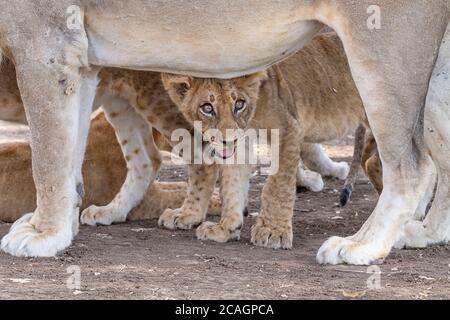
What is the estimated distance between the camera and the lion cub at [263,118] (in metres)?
7.04

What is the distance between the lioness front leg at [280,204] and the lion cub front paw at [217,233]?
5.8 inches

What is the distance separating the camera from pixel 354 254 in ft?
21.3

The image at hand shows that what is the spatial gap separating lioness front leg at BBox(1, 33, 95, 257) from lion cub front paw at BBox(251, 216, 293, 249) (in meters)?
1.10

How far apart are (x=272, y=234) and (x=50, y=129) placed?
4.60ft

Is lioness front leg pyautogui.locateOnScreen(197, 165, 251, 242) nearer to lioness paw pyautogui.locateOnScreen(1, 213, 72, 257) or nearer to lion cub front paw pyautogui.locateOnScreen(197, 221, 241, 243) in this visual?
lion cub front paw pyautogui.locateOnScreen(197, 221, 241, 243)

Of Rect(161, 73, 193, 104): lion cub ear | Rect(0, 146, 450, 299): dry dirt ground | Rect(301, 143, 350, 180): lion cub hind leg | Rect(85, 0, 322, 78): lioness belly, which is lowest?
Rect(0, 146, 450, 299): dry dirt ground

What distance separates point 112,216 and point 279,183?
1.34 metres

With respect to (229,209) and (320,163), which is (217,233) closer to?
(229,209)

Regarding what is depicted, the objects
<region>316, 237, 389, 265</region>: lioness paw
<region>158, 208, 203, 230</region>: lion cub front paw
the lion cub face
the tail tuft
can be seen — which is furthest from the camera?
the tail tuft

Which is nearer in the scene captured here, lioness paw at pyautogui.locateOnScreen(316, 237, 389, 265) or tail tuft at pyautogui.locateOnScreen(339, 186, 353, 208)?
lioness paw at pyautogui.locateOnScreen(316, 237, 389, 265)

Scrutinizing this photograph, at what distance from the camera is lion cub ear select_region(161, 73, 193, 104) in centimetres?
718

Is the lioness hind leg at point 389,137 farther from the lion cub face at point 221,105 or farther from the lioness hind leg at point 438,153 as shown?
the lion cub face at point 221,105

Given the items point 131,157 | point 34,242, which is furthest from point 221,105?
point 131,157

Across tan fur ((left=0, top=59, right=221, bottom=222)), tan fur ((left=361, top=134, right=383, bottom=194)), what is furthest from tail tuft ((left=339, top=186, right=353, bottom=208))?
tan fur ((left=0, top=59, right=221, bottom=222))
